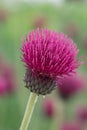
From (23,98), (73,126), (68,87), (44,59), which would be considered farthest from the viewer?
(23,98)

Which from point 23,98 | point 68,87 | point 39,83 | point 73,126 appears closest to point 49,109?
point 68,87

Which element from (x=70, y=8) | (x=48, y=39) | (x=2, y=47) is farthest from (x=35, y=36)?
(x=70, y=8)

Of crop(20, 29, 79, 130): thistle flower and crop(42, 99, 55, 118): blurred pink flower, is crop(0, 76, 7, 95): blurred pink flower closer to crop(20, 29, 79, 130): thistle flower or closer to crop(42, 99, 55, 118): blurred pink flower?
crop(42, 99, 55, 118): blurred pink flower

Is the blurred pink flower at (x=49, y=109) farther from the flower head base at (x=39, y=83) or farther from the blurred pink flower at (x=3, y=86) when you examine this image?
the flower head base at (x=39, y=83)

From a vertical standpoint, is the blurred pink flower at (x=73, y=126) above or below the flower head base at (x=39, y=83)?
above

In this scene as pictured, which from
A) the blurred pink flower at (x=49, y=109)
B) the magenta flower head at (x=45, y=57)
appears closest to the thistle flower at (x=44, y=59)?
the magenta flower head at (x=45, y=57)

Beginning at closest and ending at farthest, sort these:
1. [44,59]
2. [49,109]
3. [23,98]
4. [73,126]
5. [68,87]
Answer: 1. [44,59]
2. [73,126]
3. [68,87]
4. [49,109]
5. [23,98]

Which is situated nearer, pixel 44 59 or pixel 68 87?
pixel 44 59

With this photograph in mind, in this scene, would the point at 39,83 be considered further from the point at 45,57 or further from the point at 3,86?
the point at 3,86

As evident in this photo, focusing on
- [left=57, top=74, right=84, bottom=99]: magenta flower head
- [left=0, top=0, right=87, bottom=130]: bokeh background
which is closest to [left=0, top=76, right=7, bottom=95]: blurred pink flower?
[left=0, top=0, right=87, bottom=130]: bokeh background
